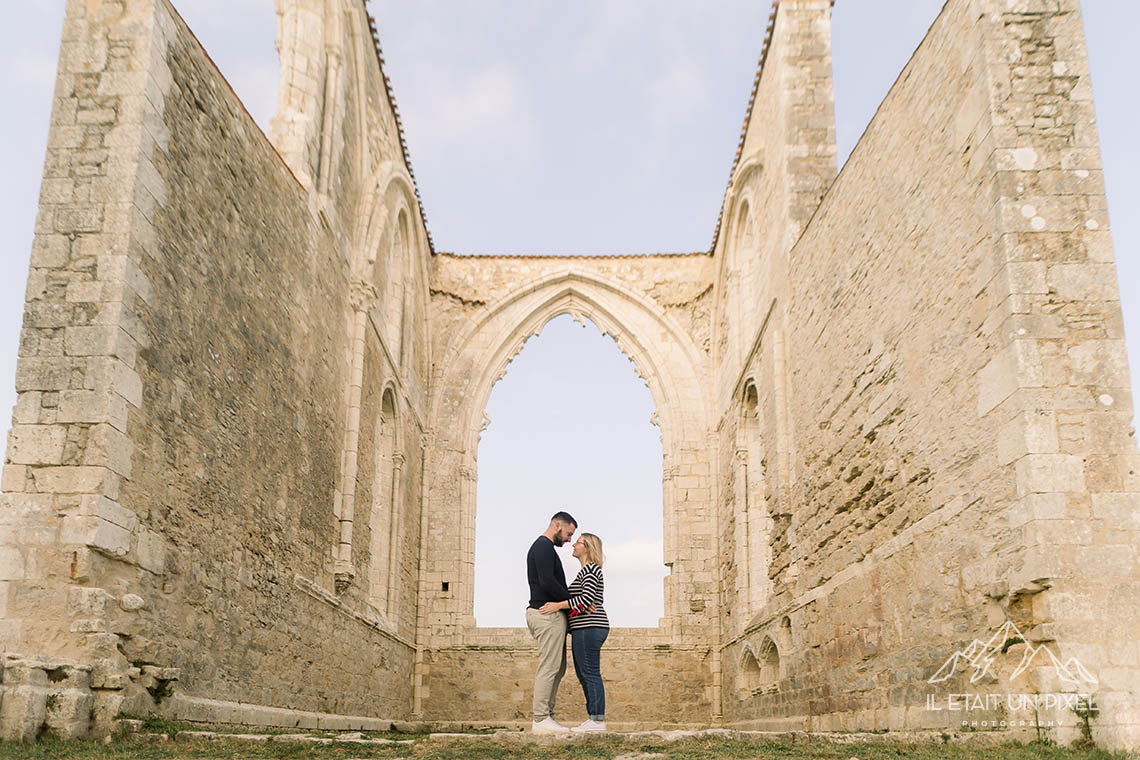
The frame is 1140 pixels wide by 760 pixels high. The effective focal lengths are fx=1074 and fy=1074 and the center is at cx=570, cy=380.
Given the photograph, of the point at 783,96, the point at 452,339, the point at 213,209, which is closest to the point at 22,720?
the point at 213,209

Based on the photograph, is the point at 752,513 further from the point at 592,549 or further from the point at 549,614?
the point at 549,614

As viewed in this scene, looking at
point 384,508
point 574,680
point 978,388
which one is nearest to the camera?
point 978,388

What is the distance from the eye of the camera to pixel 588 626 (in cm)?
→ 677

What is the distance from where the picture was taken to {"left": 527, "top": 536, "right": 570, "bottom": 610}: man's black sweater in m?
6.79

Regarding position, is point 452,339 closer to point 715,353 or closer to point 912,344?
point 715,353

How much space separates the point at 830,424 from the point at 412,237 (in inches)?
342

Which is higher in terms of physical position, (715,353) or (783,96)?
(783,96)

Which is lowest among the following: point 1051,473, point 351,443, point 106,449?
point 1051,473

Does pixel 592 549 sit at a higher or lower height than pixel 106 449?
lower

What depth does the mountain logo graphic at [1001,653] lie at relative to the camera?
213 inches

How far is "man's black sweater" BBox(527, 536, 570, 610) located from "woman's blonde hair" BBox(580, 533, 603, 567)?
201mm

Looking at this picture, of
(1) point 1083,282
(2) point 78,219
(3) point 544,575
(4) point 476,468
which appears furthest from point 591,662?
(4) point 476,468

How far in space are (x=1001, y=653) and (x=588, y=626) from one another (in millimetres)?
2416

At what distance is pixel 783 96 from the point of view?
12000mm
